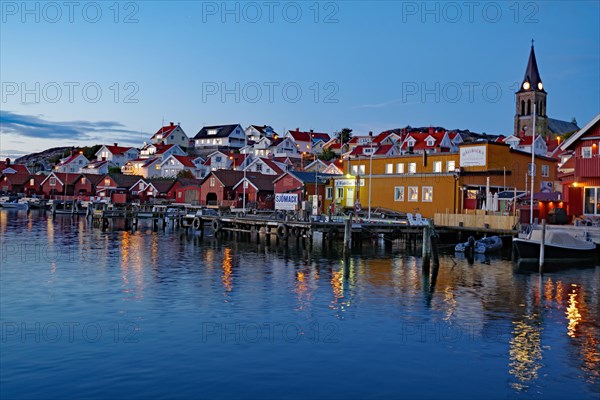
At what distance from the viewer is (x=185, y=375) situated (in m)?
16.3

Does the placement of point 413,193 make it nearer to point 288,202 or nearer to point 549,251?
point 288,202

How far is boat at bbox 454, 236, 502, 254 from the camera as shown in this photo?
4552cm

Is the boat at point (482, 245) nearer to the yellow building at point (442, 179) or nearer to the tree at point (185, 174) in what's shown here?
the yellow building at point (442, 179)

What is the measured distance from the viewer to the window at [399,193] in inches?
2405

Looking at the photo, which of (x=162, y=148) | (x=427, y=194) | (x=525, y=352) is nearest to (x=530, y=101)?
(x=162, y=148)

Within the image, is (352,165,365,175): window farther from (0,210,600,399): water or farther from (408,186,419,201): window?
(0,210,600,399): water

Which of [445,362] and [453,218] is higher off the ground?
[453,218]

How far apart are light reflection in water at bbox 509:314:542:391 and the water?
8 cm

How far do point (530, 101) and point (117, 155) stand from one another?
11646 cm

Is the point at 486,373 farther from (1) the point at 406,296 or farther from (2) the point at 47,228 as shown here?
(2) the point at 47,228

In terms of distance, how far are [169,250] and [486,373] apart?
34.3 m

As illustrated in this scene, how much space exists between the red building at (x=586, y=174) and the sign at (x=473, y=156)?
11321 millimetres

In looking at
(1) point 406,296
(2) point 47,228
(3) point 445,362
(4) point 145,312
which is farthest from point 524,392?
(2) point 47,228

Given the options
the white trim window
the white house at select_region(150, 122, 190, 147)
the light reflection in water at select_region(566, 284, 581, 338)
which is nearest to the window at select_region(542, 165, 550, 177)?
the white trim window
